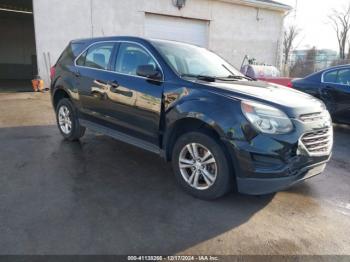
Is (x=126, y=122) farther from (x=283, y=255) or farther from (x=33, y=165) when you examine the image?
(x=283, y=255)

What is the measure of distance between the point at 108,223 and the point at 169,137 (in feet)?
4.23

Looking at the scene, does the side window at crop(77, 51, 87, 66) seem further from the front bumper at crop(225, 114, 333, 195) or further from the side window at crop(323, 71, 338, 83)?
the side window at crop(323, 71, 338, 83)

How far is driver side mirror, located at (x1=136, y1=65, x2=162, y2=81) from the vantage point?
4.11 metres

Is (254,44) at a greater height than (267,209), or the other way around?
(254,44)

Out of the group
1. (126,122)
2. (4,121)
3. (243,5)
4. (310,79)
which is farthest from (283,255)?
(243,5)

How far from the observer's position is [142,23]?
48.3ft

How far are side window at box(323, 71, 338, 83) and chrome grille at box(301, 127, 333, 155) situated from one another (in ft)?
13.2

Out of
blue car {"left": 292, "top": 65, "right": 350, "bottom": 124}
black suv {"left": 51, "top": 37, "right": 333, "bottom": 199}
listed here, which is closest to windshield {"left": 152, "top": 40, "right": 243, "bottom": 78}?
black suv {"left": 51, "top": 37, "right": 333, "bottom": 199}

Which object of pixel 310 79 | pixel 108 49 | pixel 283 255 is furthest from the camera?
pixel 310 79

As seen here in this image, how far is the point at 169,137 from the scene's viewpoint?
161 inches

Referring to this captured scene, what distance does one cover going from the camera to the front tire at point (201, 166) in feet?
11.9

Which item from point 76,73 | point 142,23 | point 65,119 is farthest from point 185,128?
point 142,23

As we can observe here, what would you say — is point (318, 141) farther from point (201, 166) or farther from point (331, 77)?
point (331, 77)

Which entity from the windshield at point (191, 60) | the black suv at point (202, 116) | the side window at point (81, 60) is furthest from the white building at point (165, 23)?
the windshield at point (191, 60)
